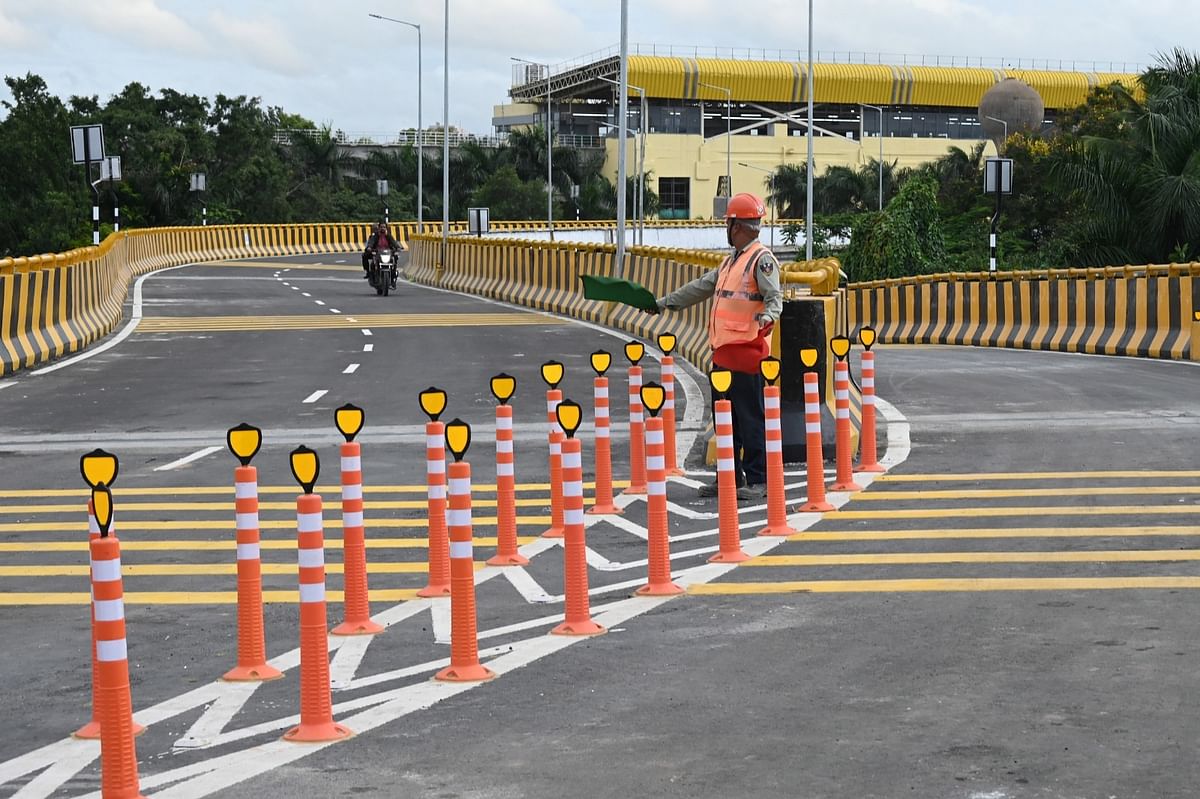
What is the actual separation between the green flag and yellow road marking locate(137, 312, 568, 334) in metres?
18.8

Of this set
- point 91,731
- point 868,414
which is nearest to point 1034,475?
point 868,414

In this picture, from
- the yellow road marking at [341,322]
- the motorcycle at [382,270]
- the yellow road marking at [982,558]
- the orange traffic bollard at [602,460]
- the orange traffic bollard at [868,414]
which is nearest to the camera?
the yellow road marking at [982,558]

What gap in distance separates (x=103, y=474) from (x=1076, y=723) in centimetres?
344

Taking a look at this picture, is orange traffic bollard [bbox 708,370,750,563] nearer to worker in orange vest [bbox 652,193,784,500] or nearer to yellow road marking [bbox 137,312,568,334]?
worker in orange vest [bbox 652,193,784,500]

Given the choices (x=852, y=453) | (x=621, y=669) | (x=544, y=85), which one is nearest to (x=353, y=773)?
(x=621, y=669)

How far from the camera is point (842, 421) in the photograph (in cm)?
1409

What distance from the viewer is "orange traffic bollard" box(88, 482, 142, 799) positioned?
6102mm

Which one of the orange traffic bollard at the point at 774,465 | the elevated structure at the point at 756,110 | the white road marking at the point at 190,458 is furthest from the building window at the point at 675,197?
the orange traffic bollard at the point at 774,465

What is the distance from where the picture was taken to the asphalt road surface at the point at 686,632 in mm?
6492

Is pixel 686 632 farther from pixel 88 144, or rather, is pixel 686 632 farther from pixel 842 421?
pixel 88 144

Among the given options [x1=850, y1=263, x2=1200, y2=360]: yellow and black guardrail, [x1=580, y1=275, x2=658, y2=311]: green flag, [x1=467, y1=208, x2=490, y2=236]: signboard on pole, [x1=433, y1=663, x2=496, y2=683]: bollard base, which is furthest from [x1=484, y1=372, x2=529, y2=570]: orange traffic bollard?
[x1=467, y1=208, x2=490, y2=236]: signboard on pole

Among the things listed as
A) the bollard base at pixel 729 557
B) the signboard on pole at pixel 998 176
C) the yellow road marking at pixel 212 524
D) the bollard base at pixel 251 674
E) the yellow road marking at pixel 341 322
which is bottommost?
the yellow road marking at pixel 341 322

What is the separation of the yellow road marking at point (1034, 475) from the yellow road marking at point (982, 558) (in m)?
3.18

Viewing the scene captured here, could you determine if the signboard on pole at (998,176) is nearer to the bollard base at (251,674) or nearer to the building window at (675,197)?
the bollard base at (251,674)
